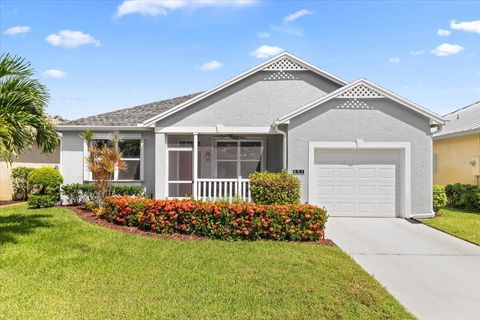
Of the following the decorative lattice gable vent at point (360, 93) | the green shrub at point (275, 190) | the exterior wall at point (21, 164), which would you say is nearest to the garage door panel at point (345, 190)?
the green shrub at point (275, 190)

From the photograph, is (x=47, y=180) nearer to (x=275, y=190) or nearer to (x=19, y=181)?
(x=19, y=181)

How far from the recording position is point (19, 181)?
16797mm

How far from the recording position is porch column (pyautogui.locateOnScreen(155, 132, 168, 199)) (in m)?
13.5

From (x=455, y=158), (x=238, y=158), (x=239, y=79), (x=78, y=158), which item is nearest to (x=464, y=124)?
(x=455, y=158)

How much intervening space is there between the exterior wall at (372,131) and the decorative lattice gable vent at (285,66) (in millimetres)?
3122

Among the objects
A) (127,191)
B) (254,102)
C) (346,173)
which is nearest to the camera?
(346,173)

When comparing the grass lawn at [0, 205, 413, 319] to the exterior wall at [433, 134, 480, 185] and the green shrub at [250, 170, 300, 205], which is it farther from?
the exterior wall at [433, 134, 480, 185]

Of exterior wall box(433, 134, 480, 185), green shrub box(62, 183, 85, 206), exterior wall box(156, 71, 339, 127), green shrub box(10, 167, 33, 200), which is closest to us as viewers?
exterior wall box(156, 71, 339, 127)

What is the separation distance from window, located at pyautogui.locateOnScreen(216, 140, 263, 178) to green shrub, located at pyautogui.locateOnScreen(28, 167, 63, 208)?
7.10m

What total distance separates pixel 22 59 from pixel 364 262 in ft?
32.3

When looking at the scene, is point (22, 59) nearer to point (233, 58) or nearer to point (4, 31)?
point (4, 31)

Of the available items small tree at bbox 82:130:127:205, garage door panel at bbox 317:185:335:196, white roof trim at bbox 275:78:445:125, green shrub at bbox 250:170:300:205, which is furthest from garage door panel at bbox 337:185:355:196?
small tree at bbox 82:130:127:205

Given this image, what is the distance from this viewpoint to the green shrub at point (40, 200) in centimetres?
1320

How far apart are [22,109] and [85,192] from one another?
6420 mm
